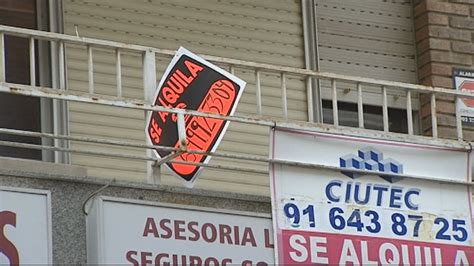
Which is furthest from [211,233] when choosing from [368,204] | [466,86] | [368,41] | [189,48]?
[466,86]

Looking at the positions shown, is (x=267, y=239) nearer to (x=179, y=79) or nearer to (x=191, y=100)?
(x=191, y=100)

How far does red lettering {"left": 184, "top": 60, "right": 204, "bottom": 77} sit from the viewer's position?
10.1 metres

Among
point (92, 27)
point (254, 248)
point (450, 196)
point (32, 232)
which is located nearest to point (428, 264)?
point (450, 196)

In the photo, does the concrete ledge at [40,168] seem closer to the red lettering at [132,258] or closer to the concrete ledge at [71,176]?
the concrete ledge at [71,176]

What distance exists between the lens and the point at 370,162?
1041 centimetres

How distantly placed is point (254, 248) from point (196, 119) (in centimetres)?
90

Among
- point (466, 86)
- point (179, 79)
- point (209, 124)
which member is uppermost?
point (466, 86)

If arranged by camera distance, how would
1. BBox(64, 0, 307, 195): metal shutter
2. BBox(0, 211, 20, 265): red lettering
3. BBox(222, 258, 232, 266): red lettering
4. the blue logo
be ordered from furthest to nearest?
BBox(64, 0, 307, 195): metal shutter < the blue logo < BBox(222, 258, 232, 266): red lettering < BBox(0, 211, 20, 265): red lettering

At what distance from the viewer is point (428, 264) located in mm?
10391

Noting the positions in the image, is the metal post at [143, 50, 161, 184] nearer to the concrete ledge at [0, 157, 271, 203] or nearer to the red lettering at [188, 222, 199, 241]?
the concrete ledge at [0, 157, 271, 203]

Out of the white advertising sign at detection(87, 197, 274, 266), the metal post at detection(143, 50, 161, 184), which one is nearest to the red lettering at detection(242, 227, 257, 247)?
the white advertising sign at detection(87, 197, 274, 266)

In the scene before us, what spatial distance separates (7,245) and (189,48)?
3911mm

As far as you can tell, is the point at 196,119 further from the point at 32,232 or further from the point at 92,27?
the point at 92,27

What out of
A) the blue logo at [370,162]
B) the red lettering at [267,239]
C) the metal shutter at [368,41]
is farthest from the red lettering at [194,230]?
the metal shutter at [368,41]
